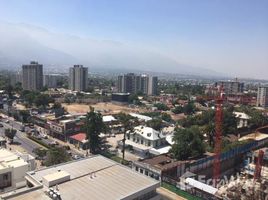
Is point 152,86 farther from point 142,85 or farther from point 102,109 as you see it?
point 102,109

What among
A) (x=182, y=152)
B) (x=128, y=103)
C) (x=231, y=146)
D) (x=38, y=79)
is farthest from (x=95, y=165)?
(x=38, y=79)

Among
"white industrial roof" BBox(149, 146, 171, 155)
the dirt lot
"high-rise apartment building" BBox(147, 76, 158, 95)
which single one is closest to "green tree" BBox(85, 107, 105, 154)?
"white industrial roof" BBox(149, 146, 171, 155)

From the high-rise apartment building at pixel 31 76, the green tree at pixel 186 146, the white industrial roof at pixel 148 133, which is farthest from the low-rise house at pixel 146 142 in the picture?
the high-rise apartment building at pixel 31 76

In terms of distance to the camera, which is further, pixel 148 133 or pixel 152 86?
pixel 152 86

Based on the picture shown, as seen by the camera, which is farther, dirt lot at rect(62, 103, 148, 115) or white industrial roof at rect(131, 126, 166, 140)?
dirt lot at rect(62, 103, 148, 115)

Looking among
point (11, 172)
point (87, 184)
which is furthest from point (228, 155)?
point (11, 172)

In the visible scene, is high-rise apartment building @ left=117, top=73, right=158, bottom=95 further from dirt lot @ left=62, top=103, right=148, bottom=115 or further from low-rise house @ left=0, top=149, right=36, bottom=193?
low-rise house @ left=0, top=149, right=36, bottom=193

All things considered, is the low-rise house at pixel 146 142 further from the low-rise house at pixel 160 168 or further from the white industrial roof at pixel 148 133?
the low-rise house at pixel 160 168
